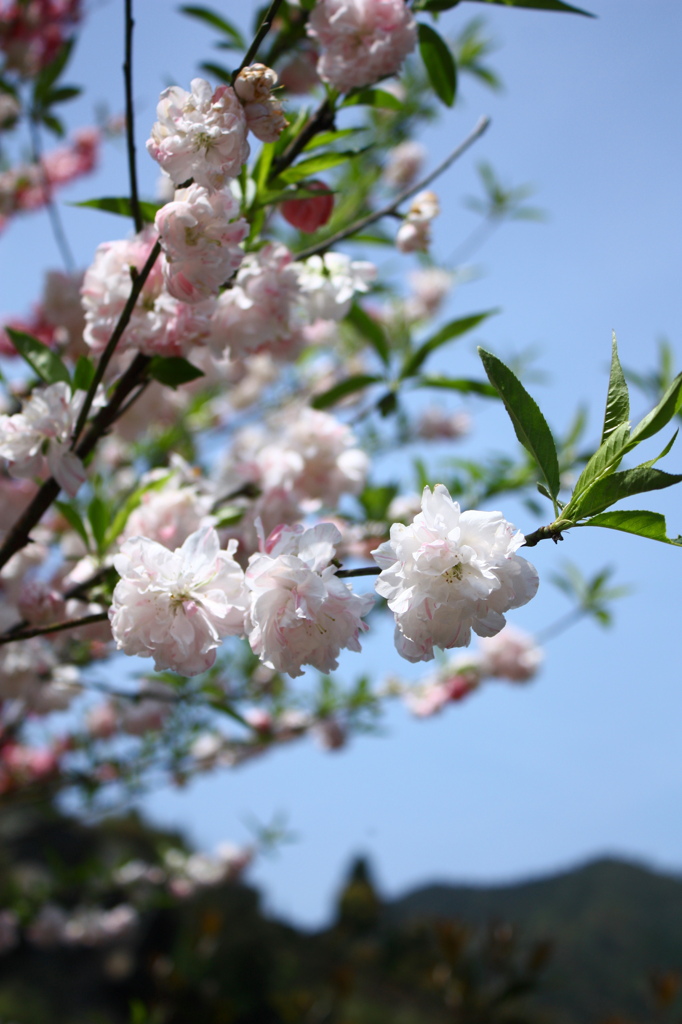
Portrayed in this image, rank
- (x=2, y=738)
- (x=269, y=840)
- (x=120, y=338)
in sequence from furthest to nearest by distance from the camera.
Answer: (x=269, y=840) < (x=2, y=738) < (x=120, y=338)

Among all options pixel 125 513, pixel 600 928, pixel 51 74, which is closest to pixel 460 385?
pixel 125 513

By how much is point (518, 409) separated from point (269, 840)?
3.53m

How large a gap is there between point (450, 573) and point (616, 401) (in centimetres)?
18

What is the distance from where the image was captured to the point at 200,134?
637mm

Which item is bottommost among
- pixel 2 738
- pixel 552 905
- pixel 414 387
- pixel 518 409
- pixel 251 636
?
pixel 552 905

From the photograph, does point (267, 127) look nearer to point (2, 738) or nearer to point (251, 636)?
point (251, 636)

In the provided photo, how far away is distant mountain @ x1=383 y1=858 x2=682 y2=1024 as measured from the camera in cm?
729

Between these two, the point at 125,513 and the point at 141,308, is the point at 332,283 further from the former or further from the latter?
the point at 125,513

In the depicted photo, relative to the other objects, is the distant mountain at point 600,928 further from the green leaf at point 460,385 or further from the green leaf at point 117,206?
the green leaf at point 117,206

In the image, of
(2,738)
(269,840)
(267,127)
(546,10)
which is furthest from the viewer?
(269,840)

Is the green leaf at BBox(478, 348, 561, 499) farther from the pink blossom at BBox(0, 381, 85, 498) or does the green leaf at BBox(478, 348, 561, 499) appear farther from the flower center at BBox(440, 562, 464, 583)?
the pink blossom at BBox(0, 381, 85, 498)

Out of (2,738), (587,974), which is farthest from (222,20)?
(587,974)

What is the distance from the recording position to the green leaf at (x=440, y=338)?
1.29 m

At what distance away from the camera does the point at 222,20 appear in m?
1.24
